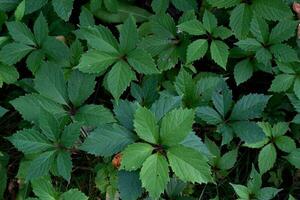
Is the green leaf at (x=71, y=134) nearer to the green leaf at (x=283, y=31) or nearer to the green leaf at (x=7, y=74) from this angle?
the green leaf at (x=7, y=74)

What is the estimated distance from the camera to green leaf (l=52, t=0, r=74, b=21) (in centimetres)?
214

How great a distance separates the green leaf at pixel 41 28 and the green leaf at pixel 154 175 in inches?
36.9

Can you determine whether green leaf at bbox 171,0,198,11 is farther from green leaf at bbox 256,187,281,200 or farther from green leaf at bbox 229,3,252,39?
green leaf at bbox 256,187,281,200

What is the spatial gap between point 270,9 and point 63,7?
105 cm

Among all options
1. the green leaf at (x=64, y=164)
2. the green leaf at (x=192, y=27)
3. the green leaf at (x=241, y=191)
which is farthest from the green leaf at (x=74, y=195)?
the green leaf at (x=192, y=27)

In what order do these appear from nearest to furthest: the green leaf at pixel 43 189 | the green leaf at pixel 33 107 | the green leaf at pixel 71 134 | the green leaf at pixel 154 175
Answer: the green leaf at pixel 154 175 < the green leaf at pixel 71 134 < the green leaf at pixel 33 107 < the green leaf at pixel 43 189

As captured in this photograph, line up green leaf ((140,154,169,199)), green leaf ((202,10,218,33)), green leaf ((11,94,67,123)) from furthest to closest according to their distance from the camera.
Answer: green leaf ((202,10,218,33)) → green leaf ((11,94,67,123)) → green leaf ((140,154,169,199))

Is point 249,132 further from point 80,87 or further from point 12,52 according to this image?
point 12,52

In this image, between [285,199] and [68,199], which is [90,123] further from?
[285,199]

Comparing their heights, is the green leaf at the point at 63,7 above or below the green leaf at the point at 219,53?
above

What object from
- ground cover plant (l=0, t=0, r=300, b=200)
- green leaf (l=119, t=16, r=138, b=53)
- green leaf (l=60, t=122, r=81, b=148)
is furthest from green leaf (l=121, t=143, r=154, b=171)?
green leaf (l=119, t=16, r=138, b=53)

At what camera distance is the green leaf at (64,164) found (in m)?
1.79

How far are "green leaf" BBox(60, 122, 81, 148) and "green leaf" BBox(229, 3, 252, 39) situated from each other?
922mm

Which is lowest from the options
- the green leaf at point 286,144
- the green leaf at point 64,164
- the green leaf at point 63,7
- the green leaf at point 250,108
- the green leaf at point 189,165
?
the green leaf at point 286,144
